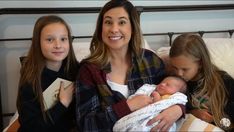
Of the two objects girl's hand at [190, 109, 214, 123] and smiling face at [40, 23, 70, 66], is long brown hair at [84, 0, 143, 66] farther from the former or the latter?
girl's hand at [190, 109, 214, 123]

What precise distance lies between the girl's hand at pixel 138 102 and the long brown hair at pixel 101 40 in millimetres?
231

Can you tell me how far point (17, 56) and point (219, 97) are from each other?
4.37 ft

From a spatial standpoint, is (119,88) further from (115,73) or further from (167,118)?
(167,118)

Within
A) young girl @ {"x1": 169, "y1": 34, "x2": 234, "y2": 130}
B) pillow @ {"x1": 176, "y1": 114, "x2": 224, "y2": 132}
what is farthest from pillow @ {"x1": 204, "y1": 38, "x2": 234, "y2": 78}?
pillow @ {"x1": 176, "y1": 114, "x2": 224, "y2": 132}

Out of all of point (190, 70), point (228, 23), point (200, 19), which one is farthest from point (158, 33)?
point (190, 70)

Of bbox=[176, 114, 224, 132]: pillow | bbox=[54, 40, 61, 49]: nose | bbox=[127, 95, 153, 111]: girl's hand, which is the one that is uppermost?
bbox=[54, 40, 61, 49]: nose

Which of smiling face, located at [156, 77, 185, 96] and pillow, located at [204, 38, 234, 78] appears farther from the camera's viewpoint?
pillow, located at [204, 38, 234, 78]

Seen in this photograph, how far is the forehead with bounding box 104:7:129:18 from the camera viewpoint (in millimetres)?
1397

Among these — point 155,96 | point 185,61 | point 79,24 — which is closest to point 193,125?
point 155,96

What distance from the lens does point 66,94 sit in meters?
1.41

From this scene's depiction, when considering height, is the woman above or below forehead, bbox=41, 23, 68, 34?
below

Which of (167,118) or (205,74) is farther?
(205,74)

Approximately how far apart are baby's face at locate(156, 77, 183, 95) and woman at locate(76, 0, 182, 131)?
0.24 ft

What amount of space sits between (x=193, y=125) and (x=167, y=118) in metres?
0.13
